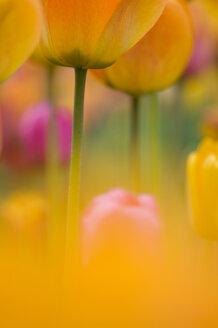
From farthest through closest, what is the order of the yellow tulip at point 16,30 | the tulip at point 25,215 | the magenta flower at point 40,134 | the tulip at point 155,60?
the magenta flower at point 40,134
the tulip at point 25,215
the tulip at point 155,60
the yellow tulip at point 16,30

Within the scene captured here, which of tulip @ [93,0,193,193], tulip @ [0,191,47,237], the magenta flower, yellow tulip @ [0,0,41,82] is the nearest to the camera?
yellow tulip @ [0,0,41,82]

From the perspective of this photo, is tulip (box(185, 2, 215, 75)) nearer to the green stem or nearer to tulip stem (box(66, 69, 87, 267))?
the green stem

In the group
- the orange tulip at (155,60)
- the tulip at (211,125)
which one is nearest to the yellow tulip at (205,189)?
the orange tulip at (155,60)

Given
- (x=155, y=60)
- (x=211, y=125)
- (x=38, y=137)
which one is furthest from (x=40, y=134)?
(x=155, y=60)

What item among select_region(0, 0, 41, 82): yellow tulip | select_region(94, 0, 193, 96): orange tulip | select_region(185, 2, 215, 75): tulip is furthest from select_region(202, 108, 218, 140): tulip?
select_region(0, 0, 41, 82): yellow tulip

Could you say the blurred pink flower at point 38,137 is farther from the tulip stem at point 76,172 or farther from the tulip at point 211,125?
the tulip stem at point 76,172

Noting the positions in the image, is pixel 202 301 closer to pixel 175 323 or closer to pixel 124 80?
pixel 175 323

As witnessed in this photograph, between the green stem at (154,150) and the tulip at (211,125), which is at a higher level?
the tulip at (211,125)
